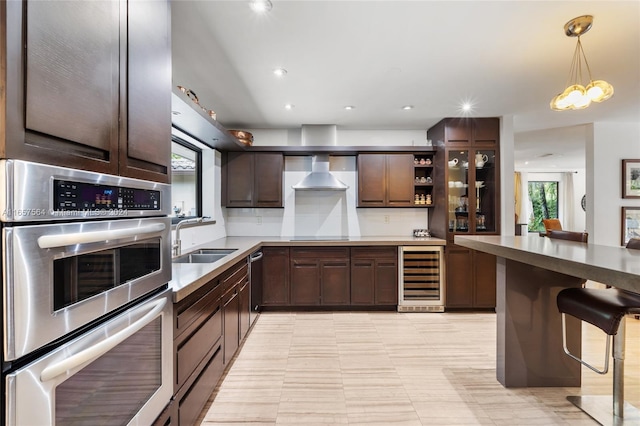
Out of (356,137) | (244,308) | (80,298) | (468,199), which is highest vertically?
(356,137)

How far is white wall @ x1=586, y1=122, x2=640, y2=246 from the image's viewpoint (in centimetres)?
439

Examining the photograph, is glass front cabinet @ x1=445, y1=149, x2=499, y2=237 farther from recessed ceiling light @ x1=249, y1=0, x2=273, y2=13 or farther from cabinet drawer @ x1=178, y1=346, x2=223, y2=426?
cabinet drawer @ x1=178, y1=346, x2=223, y2=426

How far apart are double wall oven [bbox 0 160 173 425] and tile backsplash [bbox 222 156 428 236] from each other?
3.14 metres

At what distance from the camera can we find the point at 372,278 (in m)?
3.83

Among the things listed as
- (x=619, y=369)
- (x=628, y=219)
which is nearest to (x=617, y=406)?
(x=619, y=369)

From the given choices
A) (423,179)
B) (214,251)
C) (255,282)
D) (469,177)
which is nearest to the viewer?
(214,251)

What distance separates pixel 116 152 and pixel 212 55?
5.39 ft

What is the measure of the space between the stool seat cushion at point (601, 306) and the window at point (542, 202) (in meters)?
9.47

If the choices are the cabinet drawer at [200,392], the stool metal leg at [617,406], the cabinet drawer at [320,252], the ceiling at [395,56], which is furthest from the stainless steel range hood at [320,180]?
the stool metal leg at [617,406]

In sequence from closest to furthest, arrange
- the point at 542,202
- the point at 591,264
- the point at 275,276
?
1. the point at 591,264
2. the point at 275,276
3. the point at 542,202

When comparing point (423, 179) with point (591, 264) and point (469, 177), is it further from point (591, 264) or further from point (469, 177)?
point (591, 264)

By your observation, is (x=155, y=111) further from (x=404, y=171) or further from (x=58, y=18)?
(x=404, y=171)

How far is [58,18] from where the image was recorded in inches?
32.4

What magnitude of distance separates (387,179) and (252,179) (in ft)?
6.35
